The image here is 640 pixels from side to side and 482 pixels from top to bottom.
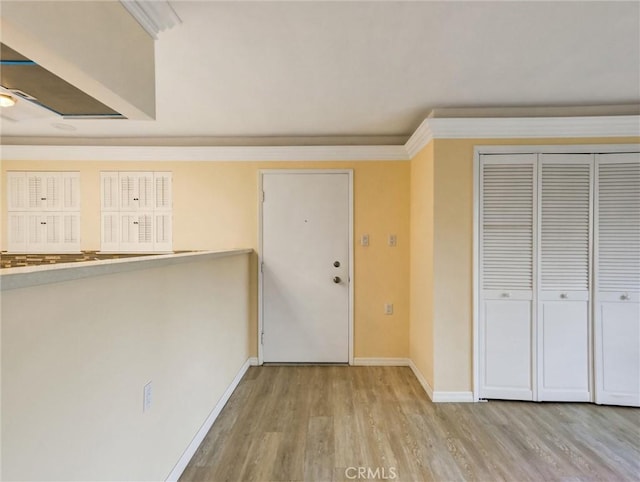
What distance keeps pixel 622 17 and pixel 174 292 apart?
8.80 feet

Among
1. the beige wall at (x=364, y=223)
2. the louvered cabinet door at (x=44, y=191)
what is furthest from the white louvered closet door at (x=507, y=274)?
the louvered cabinet door at (x=44, y=191)

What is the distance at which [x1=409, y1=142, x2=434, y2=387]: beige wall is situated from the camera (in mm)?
2619

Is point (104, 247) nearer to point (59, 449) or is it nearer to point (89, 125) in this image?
point (89, 125)

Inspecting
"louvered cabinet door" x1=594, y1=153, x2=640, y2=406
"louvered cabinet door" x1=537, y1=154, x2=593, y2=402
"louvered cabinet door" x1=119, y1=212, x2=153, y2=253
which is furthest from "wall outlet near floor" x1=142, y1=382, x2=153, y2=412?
"louvered cabinet door" x1=594, y1=153, x2=640, y2=406

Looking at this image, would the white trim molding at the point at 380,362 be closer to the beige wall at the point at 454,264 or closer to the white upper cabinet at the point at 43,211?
the beige wall at the point at 454,264

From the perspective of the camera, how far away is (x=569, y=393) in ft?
8.14

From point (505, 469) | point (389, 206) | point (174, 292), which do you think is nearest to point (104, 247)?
point (174, 292)

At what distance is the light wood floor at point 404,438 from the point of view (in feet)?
5.78

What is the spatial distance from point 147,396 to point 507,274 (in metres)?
2.60

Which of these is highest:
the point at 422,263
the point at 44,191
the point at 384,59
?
the point at 384,59

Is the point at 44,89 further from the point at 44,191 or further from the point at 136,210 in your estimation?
the point at 44,191

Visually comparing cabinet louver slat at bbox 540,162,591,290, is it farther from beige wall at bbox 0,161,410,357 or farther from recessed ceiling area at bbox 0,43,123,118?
recessed ceiling area at bbox 0,43,123,118

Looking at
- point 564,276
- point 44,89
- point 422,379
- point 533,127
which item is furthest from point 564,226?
point 44,89

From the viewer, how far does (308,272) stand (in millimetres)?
3295
